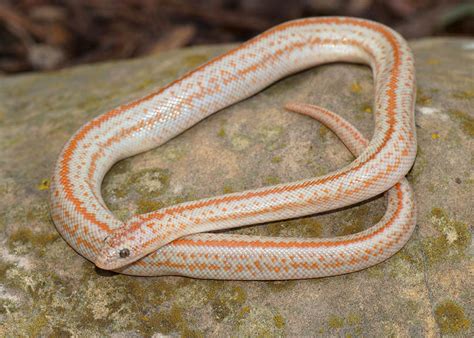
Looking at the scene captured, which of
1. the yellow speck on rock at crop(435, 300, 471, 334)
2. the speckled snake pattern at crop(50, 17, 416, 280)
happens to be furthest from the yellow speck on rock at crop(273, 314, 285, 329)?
the yellow speck on rock at crop(435, 300, 471, 334)

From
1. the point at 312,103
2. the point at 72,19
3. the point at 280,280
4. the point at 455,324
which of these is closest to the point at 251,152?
the point at 312,103

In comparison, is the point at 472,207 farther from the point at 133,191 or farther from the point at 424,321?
the point at 133,191

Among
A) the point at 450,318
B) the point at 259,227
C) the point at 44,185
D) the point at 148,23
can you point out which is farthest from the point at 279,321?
the point at 148,23

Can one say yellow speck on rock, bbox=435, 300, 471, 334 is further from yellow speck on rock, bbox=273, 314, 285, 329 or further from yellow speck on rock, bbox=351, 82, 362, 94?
yellow speck on rock, bbox=351, 82, 362, 94

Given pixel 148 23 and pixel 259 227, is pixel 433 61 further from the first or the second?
pixel 148 23

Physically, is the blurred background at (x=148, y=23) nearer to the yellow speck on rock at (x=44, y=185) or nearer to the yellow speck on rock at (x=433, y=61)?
the yellow speck on rock at (x=433, y=61)

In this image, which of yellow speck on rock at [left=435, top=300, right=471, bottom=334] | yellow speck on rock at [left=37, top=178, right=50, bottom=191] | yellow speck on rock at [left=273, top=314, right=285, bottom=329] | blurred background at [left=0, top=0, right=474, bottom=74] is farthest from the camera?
blurred background at [left=0, top=0, right=474, bottom=74]

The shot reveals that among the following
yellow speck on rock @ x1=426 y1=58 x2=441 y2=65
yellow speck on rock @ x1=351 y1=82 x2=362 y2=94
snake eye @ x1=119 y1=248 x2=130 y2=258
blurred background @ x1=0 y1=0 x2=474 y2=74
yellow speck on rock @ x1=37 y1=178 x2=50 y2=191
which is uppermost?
yellow speck on rock @ x1=351 y1=82 x2=362 y2=94
